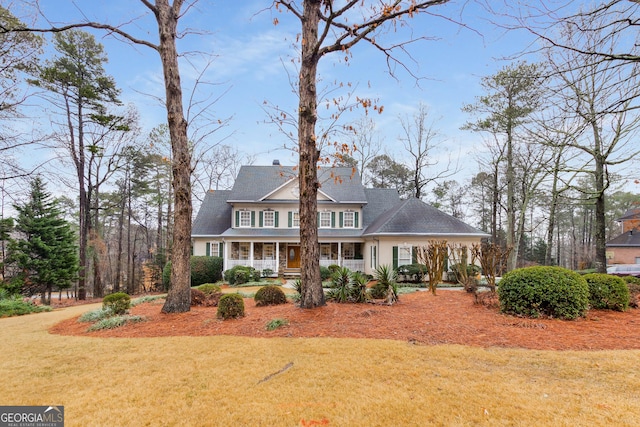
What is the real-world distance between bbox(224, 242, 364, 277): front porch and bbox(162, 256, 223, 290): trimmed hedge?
92cm

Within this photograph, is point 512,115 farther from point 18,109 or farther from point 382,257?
point 18,109

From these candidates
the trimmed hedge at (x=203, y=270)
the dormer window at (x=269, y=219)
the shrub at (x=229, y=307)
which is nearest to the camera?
the shrub at (x=229, y=307)

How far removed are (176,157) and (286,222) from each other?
13.5m

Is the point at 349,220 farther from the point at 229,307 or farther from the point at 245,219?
the point at 229,307

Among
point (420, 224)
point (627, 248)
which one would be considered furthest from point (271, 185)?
point (627, 248)

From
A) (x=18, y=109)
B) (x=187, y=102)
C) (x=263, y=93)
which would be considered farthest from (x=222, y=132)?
(x=18, y=109)

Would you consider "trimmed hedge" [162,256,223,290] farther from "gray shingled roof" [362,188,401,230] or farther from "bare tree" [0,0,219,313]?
"bare tree" [0,0,219,313]

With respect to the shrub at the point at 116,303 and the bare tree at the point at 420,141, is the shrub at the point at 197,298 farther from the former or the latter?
the bare tree at the point at 420,141

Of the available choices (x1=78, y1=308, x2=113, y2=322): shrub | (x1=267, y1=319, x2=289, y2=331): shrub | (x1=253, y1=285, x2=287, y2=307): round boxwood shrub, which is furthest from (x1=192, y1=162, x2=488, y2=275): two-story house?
(x1=267, y1=319, x2=289, y2=331): shrub

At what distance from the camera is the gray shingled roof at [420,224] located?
1673 centimetres

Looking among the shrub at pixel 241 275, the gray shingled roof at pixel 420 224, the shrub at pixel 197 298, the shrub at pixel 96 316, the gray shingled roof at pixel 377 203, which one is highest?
the gray shingled roof at pixel 377 203

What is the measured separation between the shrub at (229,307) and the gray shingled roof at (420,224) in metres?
11.0

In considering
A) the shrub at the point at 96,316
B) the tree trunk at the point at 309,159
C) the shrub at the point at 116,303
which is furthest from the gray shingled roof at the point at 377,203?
the shrub at the point at 96,316

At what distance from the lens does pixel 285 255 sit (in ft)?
69.7
